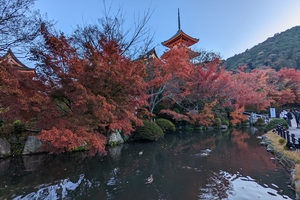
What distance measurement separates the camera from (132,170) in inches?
228

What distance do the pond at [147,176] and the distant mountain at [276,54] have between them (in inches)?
1232

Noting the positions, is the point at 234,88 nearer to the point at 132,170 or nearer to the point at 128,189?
the point at 132,170

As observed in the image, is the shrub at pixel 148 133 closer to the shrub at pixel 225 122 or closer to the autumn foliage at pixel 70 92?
the autumn foliage at pixel 70 92

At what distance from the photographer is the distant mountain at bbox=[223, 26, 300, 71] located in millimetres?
36809

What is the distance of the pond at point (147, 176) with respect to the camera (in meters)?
4.11

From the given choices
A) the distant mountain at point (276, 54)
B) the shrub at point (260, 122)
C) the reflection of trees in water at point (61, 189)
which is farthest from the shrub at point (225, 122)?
the distant mountain at point (276, 54)

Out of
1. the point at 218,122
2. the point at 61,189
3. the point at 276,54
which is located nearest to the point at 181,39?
the point at 218,122

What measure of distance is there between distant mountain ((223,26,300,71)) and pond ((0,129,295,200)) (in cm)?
3130

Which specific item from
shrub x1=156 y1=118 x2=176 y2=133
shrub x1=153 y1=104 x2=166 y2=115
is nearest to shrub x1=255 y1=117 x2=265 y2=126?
shrub x1=153 y1=104 x2=166 y2=115

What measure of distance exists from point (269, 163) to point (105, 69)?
5915mm

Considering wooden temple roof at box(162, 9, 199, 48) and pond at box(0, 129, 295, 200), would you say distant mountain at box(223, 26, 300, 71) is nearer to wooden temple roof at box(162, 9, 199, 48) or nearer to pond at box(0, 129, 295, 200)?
wooden temple roof at box(162, 9, 199, 48)

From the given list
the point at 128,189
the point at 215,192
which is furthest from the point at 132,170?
the point at 215,192

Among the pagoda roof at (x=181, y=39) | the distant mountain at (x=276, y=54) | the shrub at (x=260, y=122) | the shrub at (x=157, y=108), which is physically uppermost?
the distant mountain at (x=276, y=54)

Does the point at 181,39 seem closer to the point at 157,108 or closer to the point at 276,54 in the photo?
the point at 157,108
